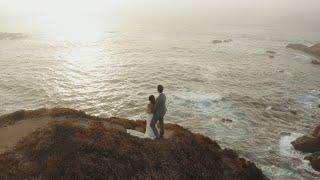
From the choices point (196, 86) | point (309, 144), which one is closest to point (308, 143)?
point (309, 144)

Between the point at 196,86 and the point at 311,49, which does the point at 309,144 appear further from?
the point at 311,49

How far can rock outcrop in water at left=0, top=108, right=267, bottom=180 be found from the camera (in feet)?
63.6

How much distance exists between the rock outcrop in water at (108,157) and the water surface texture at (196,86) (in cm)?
810

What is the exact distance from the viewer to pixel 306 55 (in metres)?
76.9

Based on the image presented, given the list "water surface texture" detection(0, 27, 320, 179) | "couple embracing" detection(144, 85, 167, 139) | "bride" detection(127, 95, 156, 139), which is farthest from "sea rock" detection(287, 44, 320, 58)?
"couple embracing" detection(144, 85, 167, 139)

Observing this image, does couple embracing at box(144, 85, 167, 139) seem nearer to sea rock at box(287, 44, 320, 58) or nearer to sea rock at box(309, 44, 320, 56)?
sea rock at box(287, 44, 320, 58)

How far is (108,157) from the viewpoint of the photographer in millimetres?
20500

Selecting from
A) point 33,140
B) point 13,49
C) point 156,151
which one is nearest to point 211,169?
point 156,151

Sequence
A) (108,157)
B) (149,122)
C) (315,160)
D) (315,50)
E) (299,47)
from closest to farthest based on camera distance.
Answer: (108,157) → (149,122) → (315,160) → (315,50) → (299,47)

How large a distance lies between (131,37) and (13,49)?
37.6 m

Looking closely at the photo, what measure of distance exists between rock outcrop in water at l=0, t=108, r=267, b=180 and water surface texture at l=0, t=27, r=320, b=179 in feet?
26.6

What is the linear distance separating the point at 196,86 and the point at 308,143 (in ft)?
71.8

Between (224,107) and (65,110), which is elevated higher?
(65,110)

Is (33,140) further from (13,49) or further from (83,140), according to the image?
(13,49)
